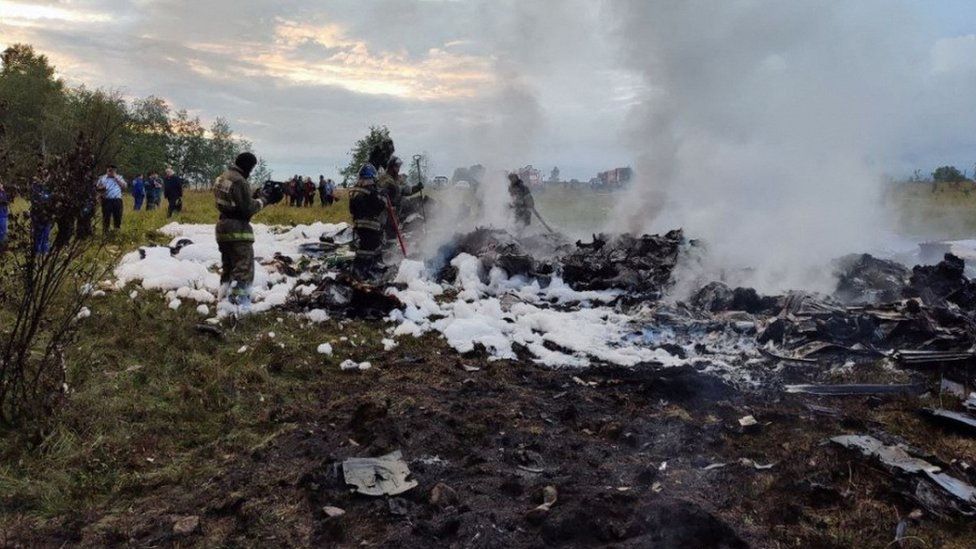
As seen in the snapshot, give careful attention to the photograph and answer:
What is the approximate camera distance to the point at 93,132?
12.9 feet

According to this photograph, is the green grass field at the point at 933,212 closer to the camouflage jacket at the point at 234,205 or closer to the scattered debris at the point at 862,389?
the scattered debris at the point at 862,389

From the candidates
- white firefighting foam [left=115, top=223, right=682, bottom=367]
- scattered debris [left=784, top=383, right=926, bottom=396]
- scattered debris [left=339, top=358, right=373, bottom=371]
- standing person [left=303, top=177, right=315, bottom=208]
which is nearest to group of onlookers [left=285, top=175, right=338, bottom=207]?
standing person [left=303, top=177, right=315, bottom=208]

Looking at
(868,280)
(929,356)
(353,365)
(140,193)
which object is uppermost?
(140,193)

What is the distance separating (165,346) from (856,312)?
871 centimetres

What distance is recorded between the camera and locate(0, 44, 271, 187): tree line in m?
4.03

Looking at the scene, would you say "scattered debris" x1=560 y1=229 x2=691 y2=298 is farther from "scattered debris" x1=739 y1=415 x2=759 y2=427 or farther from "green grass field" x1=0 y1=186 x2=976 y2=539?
"scattered debris" x1=739 y1=415 x2=759 y2=427

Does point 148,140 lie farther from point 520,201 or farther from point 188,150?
point 520,201

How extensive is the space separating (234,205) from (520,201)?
8386mm

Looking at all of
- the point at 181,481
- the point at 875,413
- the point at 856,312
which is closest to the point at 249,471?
the point at 181,481

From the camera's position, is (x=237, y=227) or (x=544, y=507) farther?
(x=237, y=227)

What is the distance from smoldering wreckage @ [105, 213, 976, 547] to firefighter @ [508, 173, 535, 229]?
159cm

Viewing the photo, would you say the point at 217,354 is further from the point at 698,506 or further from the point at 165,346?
the point at 698,506

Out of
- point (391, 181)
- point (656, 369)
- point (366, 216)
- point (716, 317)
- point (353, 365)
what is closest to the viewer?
point (353, 365)

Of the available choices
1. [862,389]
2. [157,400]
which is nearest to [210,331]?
[157,400]
